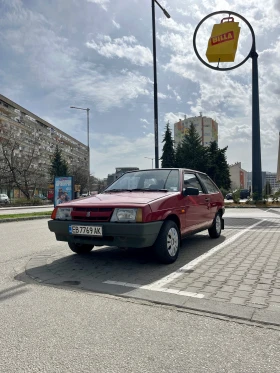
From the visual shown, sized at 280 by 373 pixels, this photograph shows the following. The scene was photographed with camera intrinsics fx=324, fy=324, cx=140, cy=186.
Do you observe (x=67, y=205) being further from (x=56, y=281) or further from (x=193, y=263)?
(x=193, y=263)

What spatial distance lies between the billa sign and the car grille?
14720 mm

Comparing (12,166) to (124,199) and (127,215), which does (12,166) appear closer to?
(124,199)

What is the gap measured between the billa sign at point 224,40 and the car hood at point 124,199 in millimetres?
13872

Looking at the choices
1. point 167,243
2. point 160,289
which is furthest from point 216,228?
point 160,289

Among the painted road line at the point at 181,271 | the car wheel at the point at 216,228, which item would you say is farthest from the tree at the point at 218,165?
the painted road line at the point at 181,271

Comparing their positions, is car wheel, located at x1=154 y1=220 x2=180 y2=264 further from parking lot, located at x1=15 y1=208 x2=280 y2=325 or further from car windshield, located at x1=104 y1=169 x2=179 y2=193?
car windshield, located at x1=104 y1=169 x2=179 y2=193

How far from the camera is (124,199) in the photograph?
491 cm

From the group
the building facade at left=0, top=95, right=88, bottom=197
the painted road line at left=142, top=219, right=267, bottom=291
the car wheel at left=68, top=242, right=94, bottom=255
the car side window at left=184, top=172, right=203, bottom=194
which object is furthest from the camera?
the building facade at left=0, top=95, right=88, bottom=197

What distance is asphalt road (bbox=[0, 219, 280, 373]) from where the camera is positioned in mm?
2195

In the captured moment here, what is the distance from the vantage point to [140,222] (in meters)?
4.43

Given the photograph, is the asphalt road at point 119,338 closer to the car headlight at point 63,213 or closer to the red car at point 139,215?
the red car at point 139,215

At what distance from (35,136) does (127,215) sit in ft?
265

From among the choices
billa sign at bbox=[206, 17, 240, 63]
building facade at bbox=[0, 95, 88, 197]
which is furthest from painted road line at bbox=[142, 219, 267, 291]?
building facade at bbox=[0, 95, 88, 197]

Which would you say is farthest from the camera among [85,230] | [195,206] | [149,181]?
[195,206]
